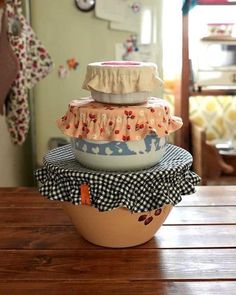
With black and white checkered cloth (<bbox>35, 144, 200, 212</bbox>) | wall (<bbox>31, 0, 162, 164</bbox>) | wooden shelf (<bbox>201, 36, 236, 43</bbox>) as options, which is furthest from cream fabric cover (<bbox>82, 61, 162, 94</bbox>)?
wooden shelf (<bbox>201, 36, 236, 43</bbox>)

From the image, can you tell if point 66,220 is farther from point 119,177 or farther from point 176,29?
point 176,29

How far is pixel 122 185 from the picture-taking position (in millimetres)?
684

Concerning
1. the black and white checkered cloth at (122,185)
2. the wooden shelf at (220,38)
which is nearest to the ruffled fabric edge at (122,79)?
the black and white checkered cloth at (122,185)

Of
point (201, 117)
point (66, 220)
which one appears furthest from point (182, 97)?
point (66, 220)

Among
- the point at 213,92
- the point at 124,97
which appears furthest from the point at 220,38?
the point at 124,97

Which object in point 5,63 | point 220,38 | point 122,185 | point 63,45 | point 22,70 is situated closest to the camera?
point 122,185

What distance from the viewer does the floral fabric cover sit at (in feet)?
2.26

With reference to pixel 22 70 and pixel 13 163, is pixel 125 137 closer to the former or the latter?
pixel 22 70

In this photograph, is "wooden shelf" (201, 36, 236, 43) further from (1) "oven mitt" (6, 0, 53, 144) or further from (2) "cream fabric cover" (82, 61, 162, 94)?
(2) "cream fabric cover" (82, 61, 162, 94)

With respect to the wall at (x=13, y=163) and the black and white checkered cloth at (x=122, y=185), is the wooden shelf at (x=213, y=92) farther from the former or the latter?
the black and white checkered cloth at (x=122, y=185)

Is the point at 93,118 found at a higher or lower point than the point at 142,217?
higher

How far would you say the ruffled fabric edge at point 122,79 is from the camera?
701 millimetres

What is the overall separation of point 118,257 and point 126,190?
121 mm

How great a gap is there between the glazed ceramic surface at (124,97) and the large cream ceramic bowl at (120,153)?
7cm
